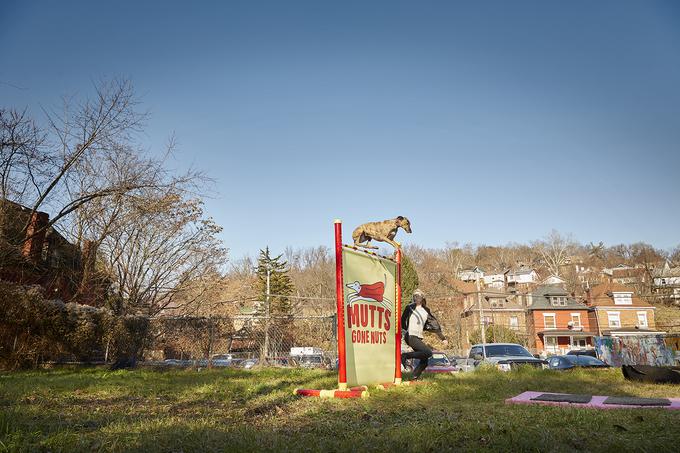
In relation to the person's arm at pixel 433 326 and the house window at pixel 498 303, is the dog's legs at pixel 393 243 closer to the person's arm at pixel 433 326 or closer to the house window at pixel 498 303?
the person's arm at pixel 433 326

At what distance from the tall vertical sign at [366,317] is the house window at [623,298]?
54.2m

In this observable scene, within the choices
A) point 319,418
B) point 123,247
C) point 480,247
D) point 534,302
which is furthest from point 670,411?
point 480,247

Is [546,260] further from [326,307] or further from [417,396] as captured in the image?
[417,396]

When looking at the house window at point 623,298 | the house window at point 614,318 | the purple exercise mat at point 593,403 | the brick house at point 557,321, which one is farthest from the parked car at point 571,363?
the house window at point 623,298

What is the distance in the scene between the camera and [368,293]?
7.99 metres

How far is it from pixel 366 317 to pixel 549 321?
51285mm

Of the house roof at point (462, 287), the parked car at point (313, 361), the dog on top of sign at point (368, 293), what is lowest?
the parked car at point (313, 361)

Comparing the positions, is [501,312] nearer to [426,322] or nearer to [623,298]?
[623,298]

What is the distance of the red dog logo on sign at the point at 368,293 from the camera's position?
757 cm

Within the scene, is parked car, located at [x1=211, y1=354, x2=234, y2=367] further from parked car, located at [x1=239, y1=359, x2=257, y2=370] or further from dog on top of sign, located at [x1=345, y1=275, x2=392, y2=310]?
dog on top of sign, located at [x1=345, y1=275, x2=392, y2=310]

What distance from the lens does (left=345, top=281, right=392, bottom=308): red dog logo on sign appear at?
24.8 ft

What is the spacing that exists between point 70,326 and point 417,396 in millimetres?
11332

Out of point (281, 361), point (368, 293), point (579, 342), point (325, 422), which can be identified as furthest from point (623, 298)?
point (325, 422)

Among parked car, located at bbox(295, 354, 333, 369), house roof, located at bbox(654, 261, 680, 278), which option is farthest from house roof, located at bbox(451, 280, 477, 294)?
parked car, located at bbox(295, 354, 333, 369)
